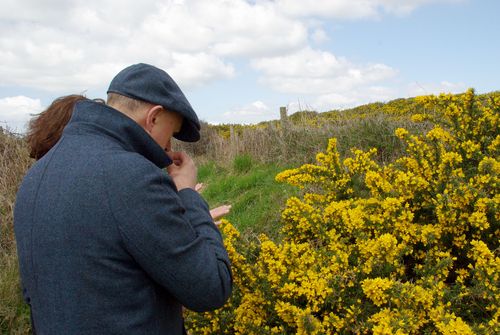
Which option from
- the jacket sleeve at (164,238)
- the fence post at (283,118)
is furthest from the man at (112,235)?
the fence post at (283,118)

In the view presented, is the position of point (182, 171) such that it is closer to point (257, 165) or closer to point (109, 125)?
point (109, 125)

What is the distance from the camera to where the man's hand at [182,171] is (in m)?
1.81

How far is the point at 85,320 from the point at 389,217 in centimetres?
208

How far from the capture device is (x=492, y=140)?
3.89 m

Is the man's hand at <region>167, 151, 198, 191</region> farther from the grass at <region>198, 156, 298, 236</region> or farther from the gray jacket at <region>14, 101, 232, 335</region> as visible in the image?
the grass at <region>198, 156, 298, 236</region>

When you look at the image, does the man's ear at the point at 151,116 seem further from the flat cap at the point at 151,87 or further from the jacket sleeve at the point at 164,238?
the jacket sleeve at the point at 164,238

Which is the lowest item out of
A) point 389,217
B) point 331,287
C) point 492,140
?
point 331,287

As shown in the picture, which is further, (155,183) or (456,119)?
(456,119)

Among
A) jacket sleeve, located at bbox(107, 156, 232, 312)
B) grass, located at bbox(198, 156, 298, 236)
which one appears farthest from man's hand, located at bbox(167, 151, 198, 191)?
grass, located at bbox(198, 156, 298, 236)

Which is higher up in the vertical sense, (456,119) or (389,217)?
(456,119)

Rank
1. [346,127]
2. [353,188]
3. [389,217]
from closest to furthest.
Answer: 1. [389,217]
2. [353,188]
3. [346,127]

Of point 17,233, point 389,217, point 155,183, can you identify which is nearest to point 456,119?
point 389,217

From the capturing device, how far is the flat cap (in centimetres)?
161

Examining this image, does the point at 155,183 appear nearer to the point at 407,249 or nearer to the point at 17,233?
the point at 17,233
